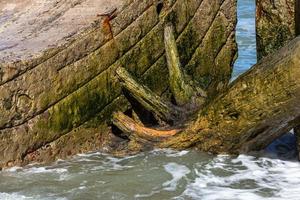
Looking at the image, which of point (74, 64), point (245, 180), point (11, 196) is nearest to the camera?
point (11, 196)

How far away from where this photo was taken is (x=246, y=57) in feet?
35.7

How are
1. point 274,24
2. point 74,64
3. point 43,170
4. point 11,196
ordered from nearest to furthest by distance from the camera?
point 11,196 < point 43,170 < point 74,64 < point 274,24

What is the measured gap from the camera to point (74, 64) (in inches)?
201

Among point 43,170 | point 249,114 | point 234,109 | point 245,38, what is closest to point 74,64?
point 43,170

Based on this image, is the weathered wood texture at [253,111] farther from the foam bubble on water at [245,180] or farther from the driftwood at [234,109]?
the foam bubble on water at [245,180]

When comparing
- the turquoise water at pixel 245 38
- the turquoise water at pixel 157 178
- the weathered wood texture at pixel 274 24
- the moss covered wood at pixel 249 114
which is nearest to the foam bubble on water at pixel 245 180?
the turquoise water at pixel 157 178

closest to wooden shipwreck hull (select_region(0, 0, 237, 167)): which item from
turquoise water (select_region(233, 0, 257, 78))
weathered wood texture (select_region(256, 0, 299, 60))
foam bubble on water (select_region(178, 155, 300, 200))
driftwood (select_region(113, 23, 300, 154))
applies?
driftwood (select_region(113, 23, 300, 154))

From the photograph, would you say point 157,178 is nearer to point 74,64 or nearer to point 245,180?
point 245,180

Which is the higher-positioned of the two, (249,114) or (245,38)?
(245,38)

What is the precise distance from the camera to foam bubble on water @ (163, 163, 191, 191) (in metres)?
4.64

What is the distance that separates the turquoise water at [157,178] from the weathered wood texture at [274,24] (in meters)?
0.99

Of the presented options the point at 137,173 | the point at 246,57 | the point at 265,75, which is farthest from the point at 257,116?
the point at 246,57

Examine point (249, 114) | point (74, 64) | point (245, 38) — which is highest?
point (245, 38)

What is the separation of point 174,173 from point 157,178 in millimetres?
173
